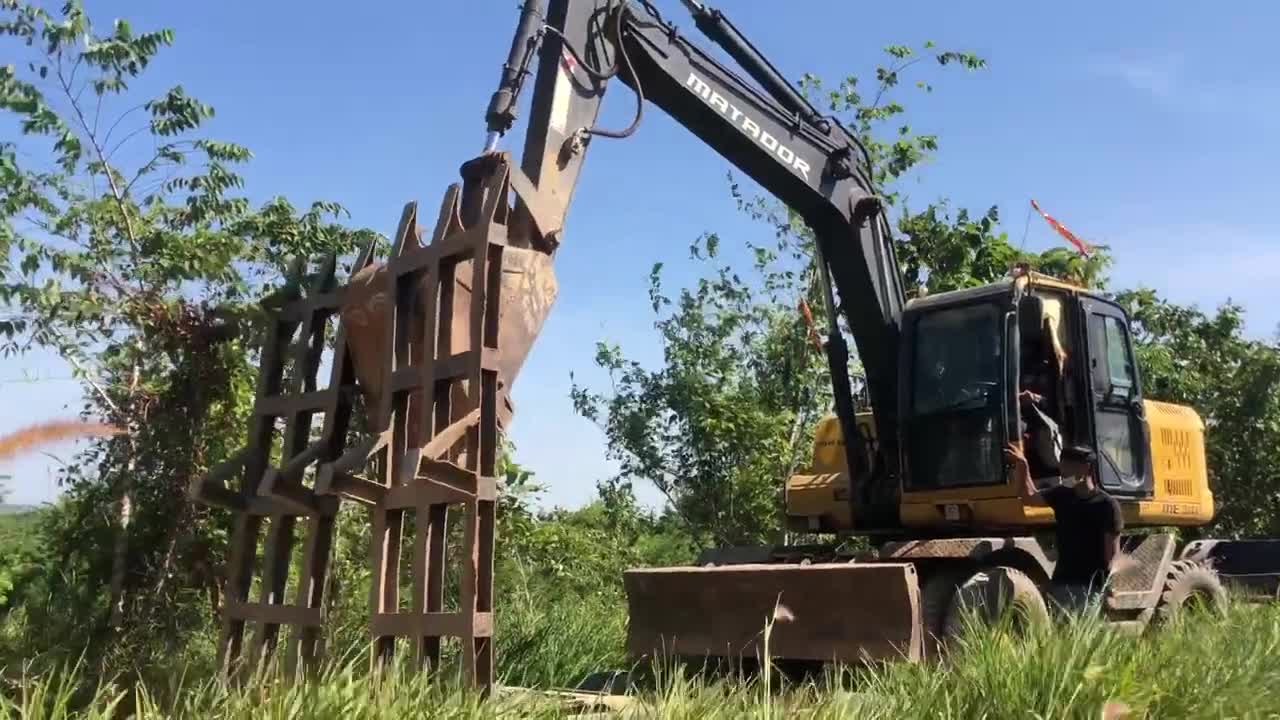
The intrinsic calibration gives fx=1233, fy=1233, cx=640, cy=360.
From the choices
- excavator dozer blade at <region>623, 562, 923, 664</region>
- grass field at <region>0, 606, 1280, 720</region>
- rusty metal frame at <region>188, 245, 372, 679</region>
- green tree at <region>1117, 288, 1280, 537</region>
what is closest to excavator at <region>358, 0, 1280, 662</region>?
excavator dozer blade at <region>623, 562, 923, 664</region>

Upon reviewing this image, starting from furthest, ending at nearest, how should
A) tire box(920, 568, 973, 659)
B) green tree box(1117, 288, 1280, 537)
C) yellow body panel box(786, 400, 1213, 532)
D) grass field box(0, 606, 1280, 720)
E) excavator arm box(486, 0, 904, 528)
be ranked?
green tree box(1117, 288, 1280, 537), yellow body panel box(786, 400, 1213, 532), tire box(920, 568, 973, 659), excavator arm box(486, 0, 904, 528), grass field box(0, 606, 1280, 720)

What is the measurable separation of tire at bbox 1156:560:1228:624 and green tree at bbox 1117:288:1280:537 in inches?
335

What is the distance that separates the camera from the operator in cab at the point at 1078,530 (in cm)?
820

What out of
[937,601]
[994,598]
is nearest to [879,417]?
[937,601]

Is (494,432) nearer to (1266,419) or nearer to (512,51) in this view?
(512,51)

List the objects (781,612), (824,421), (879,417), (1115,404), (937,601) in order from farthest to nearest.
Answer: (824,421), (879,417), (1115,404), (937,601), (781,612)

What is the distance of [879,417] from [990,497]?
1.41 meters

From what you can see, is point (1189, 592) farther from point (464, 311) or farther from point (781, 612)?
point (464, 311)

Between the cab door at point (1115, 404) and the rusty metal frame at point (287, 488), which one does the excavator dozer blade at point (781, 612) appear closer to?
the cab door at point (1115, 404)

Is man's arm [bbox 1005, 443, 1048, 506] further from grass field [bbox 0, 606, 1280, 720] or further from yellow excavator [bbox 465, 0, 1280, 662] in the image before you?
grass field [bbox 0, 606, 1280, 720]

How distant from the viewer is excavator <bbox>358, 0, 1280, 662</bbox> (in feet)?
24.5

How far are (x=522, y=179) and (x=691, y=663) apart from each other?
370 cm

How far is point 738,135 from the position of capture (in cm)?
899

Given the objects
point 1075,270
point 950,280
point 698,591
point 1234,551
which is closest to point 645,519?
point 950,280
